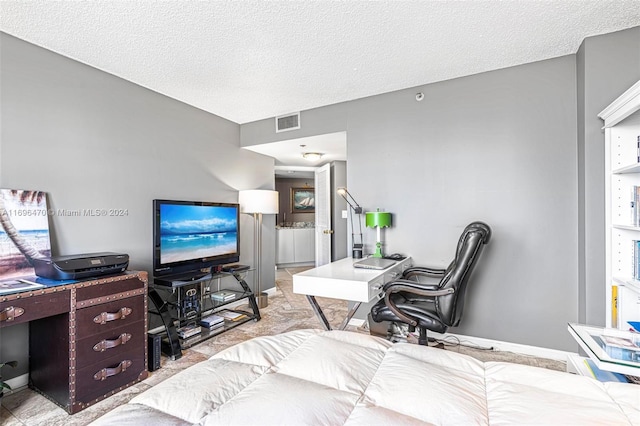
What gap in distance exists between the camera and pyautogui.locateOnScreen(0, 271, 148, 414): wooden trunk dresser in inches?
72.2

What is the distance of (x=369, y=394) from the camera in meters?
0.94

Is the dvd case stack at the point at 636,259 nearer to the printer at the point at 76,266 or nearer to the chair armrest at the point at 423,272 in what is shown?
the chair armrest at the point at 423,272

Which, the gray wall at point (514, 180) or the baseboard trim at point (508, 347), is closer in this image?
the gray wall at point (514, 180)

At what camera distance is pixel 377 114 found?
3.30 metres

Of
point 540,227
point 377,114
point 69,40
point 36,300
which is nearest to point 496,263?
point 540,227

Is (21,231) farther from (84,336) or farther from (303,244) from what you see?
(303,244)

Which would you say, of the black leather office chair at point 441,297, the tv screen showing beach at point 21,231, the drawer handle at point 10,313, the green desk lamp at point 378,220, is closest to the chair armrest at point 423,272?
the green desk lamp at point 378,220

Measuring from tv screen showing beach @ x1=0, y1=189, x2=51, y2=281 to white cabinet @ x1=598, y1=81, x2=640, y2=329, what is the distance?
151 inches

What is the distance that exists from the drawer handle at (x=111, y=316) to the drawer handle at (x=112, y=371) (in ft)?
1.03

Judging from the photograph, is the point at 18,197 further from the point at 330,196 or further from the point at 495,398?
the point at 330,196

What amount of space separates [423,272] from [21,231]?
3.07 m

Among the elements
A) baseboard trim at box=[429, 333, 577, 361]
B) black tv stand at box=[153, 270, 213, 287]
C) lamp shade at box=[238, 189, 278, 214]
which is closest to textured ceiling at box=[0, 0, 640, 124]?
lamp shade at box=[238, 189, 278, 214]

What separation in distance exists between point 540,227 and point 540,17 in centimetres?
156

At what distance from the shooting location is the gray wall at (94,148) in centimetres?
218
